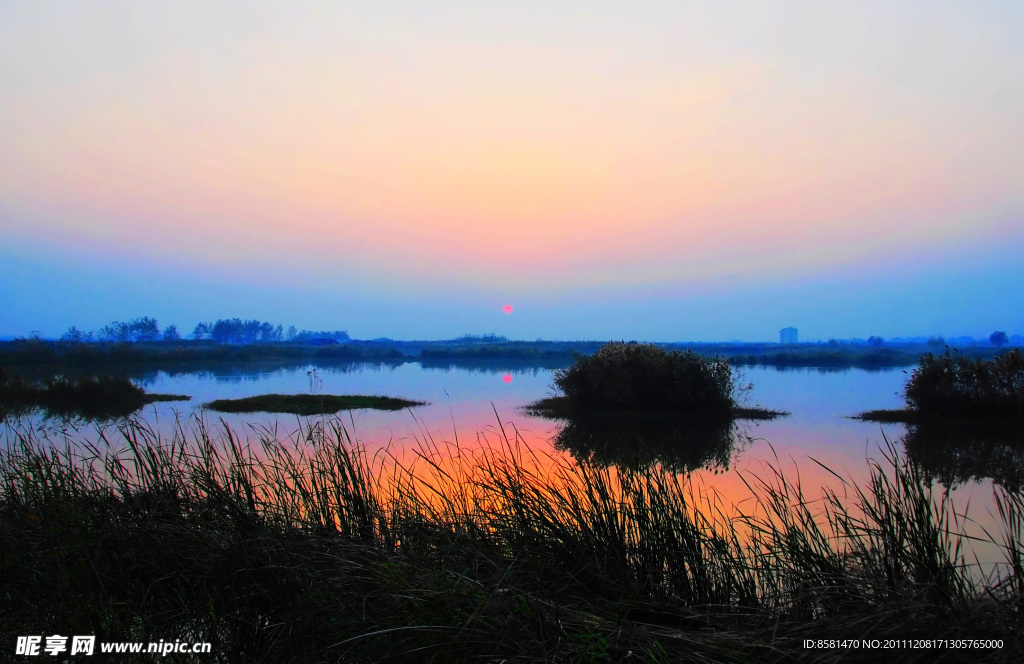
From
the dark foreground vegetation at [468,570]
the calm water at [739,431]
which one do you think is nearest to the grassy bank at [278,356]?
the calm water at [739,431]

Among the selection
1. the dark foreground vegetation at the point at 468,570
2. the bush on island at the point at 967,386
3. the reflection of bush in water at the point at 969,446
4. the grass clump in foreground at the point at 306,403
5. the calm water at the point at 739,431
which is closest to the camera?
the dark foreground vegetation at the point at 468,570

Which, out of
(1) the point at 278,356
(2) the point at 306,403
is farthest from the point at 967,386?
(1) the point at 278,356

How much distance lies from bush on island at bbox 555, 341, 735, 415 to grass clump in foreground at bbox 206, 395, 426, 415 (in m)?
6.66

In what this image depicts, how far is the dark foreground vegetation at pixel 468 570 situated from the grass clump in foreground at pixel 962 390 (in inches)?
713

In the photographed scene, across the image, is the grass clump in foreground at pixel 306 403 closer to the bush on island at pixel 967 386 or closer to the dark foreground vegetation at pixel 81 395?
the dark foreground vegetation at pixel 81 395

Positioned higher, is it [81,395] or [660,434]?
[81,395]

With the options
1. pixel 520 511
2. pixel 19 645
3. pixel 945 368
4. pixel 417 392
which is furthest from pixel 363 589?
pixel 417 392

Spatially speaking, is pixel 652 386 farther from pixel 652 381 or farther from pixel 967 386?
pixel 967 386

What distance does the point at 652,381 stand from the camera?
2173cm

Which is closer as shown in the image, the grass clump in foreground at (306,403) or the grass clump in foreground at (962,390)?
the grass clump in foreground at (962,390)

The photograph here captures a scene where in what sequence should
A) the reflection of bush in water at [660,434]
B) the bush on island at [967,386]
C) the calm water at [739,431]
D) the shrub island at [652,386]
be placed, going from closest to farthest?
the calm water at [739,431]
the reflection of bush in water at [660,434]
the bush on island at [967,386]
the shrub island at [652,386]

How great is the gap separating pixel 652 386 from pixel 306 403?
12.5 m

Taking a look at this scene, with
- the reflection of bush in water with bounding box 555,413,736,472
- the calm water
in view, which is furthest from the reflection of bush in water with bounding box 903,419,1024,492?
the reflection of bush in water with bounding box 555,413,736,472

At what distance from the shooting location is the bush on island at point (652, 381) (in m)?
21.5
